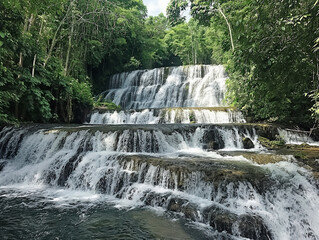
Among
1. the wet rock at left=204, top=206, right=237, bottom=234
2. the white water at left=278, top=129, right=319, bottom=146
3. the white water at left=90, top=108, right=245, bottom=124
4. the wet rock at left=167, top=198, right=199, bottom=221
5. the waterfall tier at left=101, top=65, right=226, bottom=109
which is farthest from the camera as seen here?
the waterfall tier at left=101, top=65, right=226, bottom=109

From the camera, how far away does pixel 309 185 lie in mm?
4746

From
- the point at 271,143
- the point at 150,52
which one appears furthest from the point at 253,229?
the point at 150,52

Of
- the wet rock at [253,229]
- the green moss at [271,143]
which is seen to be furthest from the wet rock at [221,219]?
the green moss at [271,143]

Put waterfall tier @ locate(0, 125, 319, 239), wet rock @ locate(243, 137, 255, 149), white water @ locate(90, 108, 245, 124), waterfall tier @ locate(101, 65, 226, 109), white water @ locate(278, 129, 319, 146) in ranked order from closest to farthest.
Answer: waterfall tier @ locate(0, 125, 319, 239)
wet rock @ locate(243, 137, 255, 149)
white water @ locate(278, 129, 319, 146)
white water @ locate(90, 108, 245, 124)
waterfall tier @ locate(101, 65, 226, 109)

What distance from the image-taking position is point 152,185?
17.9 ft

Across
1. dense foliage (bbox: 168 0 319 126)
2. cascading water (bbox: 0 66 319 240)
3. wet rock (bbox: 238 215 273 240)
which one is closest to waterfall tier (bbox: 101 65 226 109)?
cascading water (bbox: 0 66 319 240)

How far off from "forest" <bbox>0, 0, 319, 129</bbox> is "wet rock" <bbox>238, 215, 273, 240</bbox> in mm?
2417

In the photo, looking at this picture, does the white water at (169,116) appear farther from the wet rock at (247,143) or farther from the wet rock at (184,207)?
the wet rock at (184,207)

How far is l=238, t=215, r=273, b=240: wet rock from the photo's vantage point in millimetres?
3682

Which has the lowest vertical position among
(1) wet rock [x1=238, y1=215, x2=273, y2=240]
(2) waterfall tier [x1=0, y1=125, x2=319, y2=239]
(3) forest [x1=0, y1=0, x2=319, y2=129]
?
(1) wet rock [x1=238, y1=215, x2=273, y2=240]

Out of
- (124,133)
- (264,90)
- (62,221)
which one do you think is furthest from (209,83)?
(62,221)

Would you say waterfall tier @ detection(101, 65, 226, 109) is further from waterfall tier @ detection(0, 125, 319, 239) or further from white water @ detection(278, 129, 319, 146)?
waterfall tier @ detection(0, 125, 319, 239)

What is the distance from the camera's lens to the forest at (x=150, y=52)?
12.1 feet

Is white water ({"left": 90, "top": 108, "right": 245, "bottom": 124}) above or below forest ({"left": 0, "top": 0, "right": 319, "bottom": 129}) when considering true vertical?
below
